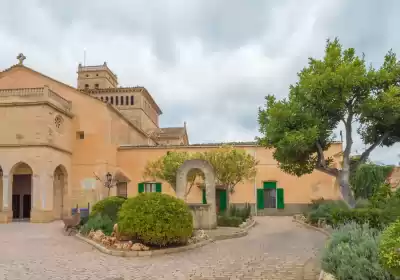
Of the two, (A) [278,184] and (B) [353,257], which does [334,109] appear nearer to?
(B) [353,257]

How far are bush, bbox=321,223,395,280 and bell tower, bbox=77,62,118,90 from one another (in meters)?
51.4

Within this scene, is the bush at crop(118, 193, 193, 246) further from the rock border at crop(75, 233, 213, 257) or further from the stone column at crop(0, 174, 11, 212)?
the stone column at crop(0, 174, 11, 212)

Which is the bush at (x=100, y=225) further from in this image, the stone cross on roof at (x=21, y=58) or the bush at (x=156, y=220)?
the stone cross on roof at (x=21, y=58)

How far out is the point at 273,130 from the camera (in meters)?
18.8

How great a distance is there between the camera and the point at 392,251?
184 inches

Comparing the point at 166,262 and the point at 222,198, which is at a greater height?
the point at 222,198

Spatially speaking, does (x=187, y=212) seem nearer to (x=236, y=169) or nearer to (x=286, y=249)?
(x=286, y=249)

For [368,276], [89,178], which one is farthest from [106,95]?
[368,276]

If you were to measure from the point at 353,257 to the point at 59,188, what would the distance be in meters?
27.9

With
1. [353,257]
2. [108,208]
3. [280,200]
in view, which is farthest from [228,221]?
[353,257]

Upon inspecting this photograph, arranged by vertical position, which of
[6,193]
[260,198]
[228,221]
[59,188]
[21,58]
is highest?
[21,58]

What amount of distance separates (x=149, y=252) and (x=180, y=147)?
21.5 m

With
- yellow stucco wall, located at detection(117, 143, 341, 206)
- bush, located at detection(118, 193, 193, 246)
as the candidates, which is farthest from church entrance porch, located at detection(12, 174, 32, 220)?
bush, located at detection(118, 193, 193, 246)

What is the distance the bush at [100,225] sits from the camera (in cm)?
1629
